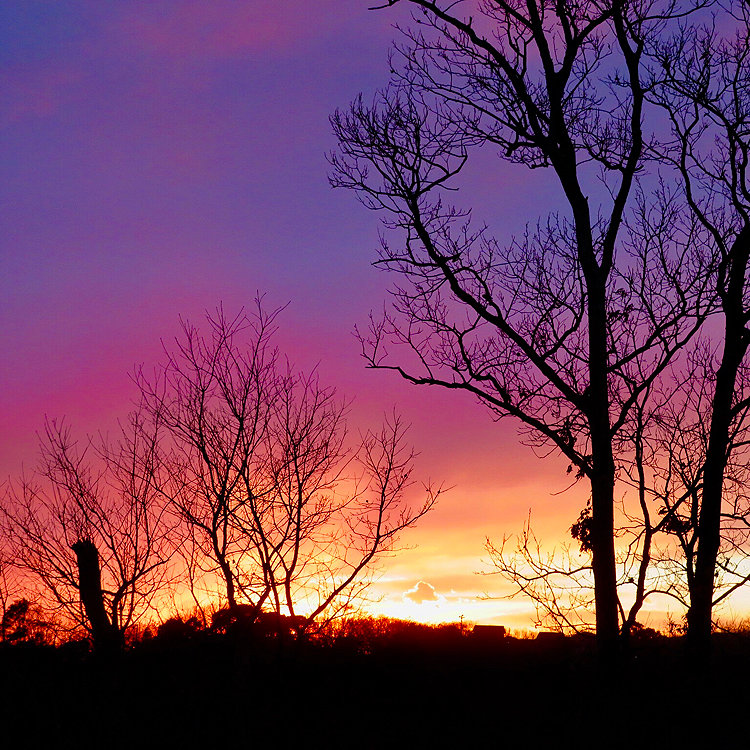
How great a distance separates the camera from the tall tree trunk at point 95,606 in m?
12.4

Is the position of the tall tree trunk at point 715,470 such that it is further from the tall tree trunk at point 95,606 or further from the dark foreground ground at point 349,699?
the tall tree trunk at point 95,606

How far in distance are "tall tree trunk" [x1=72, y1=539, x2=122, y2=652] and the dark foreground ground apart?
26 cm

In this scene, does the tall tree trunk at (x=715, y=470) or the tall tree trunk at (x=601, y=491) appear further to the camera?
the tall tree trunk at (x=715, y=470)

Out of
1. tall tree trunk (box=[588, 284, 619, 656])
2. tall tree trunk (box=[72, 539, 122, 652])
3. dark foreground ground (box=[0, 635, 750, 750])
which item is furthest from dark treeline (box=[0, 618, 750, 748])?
tall tree trunk (box=[588, 284, 619, 656])

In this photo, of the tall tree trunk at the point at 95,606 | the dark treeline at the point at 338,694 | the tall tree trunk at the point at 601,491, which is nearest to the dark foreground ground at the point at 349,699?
the dark treeline at the point at 338,694

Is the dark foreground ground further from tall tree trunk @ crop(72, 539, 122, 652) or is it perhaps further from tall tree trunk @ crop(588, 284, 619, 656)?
tall tree trunk @ crop(588, 284, 619, 656)

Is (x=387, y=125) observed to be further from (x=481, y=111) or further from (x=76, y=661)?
(x=76, y=661)

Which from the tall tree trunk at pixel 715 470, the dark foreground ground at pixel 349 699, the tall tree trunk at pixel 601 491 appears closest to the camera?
the dark foreground ground at pixel 349 699

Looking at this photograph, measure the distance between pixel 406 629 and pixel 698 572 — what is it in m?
7.59

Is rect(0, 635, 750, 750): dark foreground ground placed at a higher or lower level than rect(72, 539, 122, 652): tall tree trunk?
lower

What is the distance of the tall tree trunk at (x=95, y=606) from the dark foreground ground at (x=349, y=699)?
0.86ft

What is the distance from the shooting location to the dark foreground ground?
32.0 feet

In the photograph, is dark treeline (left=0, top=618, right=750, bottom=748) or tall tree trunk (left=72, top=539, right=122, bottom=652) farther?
tall tree trunk (left=72, top=539, right=122, bottom=652)

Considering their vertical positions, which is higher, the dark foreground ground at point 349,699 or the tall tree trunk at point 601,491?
the tall tree trunk at point 601,491
